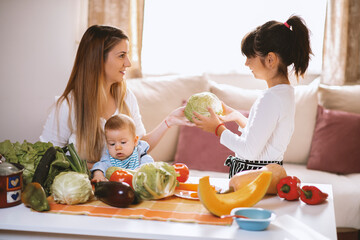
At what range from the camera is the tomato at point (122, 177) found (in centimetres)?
171

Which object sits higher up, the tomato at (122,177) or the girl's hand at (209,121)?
the girl's hand at (209,121)

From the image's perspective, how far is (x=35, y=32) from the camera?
412cm

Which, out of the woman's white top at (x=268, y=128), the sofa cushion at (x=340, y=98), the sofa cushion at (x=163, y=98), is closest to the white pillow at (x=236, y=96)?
the sofa cushion at (x=163, y=98)

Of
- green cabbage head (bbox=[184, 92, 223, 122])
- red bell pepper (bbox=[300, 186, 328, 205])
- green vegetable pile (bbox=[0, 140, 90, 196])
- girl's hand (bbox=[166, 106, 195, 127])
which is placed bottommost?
red bell pepper (bbox=[300, 186, 328, 205])

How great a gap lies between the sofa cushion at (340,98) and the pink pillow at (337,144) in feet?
0.51

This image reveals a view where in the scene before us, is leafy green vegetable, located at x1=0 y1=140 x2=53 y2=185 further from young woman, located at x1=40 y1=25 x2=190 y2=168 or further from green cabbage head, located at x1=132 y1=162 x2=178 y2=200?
young woman, located at x1=40 y1=25 x2=190 y2=168

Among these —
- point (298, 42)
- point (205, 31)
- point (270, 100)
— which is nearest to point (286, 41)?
point (298, 42)

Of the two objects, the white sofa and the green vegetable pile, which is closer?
the green vegetable pile

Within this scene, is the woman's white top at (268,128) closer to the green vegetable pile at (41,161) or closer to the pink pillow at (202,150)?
the green vegetable pile at (41,161)

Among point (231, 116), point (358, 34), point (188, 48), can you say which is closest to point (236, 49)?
point (188, 48)

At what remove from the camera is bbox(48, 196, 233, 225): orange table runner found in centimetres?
142

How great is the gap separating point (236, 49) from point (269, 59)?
6.83 ft

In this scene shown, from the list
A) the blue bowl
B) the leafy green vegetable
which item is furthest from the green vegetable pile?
the blue bowl

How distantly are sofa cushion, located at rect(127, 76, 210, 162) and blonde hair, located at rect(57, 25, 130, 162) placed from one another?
109 cm
